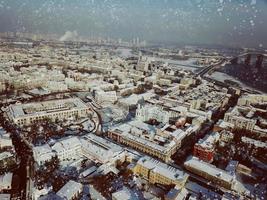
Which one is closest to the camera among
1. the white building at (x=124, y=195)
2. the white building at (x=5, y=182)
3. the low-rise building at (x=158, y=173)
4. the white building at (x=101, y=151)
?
the white building at (x=124, y=195)

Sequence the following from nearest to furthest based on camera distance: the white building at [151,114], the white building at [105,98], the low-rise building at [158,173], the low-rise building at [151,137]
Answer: the low-rise building at [158,173] → the low-rise building at [151,137] → the white building at [151,114] → the white building at [105,98]

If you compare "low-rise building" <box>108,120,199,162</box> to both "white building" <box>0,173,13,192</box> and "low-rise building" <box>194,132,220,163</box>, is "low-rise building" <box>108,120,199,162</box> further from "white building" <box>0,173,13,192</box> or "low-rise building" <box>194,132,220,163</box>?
"white building" <box>0,173,13,192</box>

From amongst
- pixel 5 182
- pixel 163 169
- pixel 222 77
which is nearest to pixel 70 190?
pixel 5 182

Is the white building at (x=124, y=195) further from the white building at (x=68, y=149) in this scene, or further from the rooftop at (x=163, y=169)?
the white building at (x=68, y=149)

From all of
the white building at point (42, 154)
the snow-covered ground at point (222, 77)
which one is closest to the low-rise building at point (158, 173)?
the white building at point (42, 154)

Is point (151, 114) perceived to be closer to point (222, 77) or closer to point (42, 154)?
point (42, 154)

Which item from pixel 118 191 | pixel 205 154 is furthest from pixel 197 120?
pixel 118 191

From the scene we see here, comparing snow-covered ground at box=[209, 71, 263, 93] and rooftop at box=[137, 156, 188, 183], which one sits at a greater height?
rooftop at box=[137, 156, 188, 183]

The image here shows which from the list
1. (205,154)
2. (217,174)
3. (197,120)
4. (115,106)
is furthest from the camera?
(115,106)

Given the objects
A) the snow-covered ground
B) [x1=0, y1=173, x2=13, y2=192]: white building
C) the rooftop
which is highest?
the rooftop

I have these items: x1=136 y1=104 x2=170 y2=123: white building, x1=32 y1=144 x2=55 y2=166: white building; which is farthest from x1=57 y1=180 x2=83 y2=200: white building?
x1=136 y1=104 x2=170 y2=123: white building

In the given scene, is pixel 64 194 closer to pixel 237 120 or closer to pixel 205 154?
pixel 205 154
